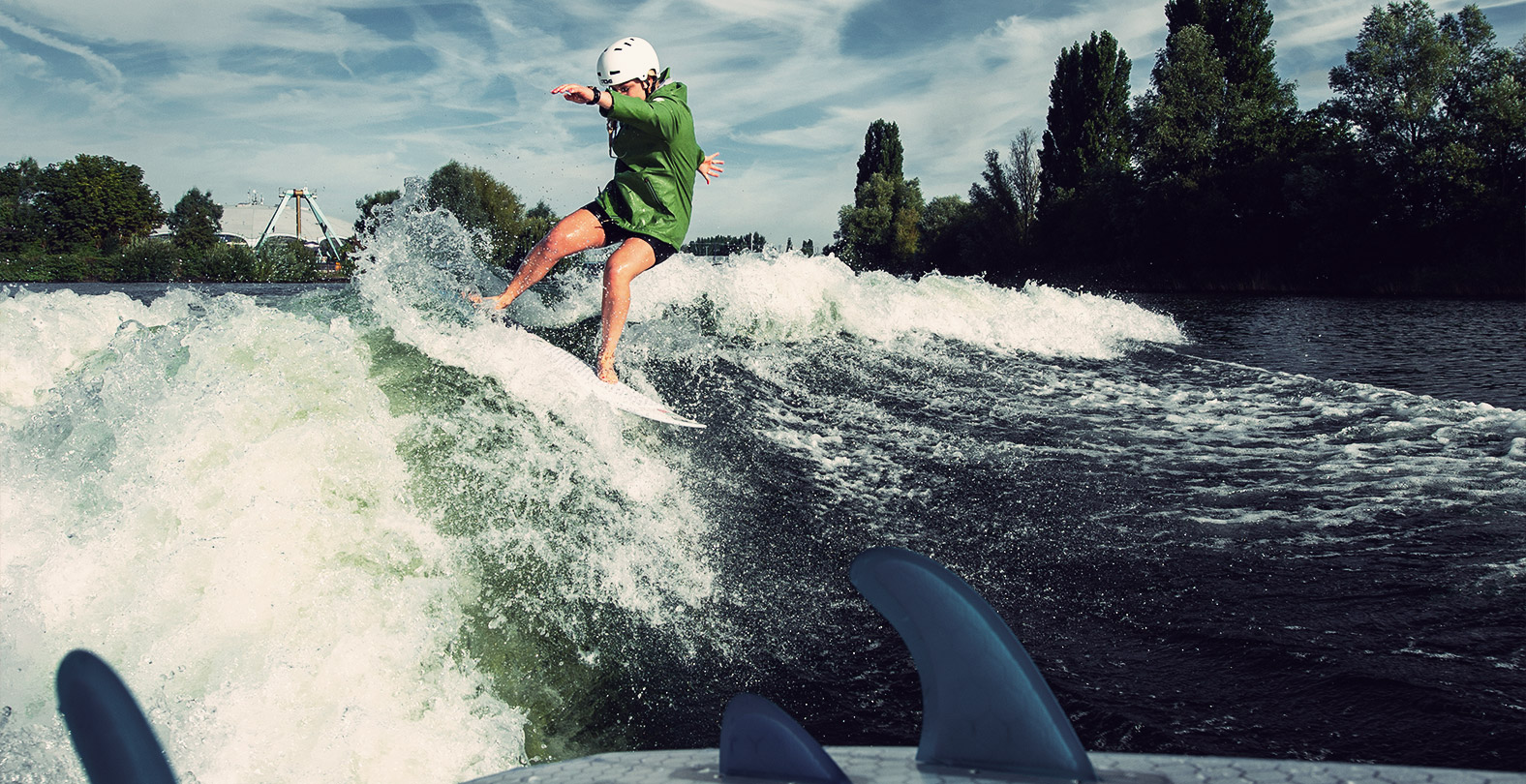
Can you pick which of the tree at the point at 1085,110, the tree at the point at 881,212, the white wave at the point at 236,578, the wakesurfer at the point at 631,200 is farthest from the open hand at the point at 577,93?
the tree at the point at 881,212

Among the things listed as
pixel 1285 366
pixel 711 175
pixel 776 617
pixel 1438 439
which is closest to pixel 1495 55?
pixel 1285 366

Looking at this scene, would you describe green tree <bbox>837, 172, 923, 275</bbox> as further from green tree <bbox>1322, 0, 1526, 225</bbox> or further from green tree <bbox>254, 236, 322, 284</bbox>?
green tree <bbox>254, 236, 322, 284</bbox>

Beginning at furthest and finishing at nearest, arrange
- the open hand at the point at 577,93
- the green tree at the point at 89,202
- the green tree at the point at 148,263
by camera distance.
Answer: the green tree at the point at 89,202
the green tree at the point at 148,263
the open hand at the point at 577,93

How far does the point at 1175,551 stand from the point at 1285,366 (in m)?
6.46

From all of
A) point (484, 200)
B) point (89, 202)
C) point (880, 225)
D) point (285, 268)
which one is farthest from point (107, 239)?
point (880, 225)

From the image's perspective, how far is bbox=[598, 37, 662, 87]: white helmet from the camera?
4.18m

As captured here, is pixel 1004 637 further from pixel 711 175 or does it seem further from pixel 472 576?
pixel 711 175

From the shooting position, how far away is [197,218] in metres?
76.5

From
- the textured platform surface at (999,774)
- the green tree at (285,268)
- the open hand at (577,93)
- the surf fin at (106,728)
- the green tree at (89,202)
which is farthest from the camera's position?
the green tree at (89,202)

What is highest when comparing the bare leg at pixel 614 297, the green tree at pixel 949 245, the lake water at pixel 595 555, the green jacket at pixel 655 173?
the green tree at pixel 949 245

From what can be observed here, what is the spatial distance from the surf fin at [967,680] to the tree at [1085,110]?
4783 centimetres

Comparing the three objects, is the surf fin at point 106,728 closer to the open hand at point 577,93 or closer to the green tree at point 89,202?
the open hand at point 577,93

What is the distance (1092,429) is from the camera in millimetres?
5250

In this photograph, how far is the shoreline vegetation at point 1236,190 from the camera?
27281 millimetres
